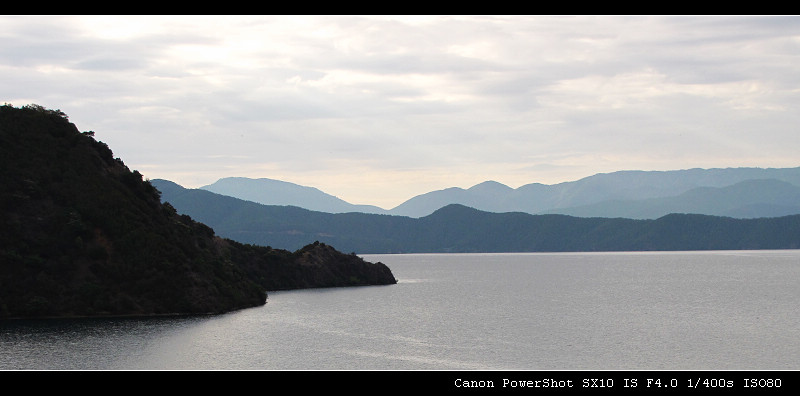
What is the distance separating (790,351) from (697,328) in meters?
23.2

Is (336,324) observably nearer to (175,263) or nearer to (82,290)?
(175,263)

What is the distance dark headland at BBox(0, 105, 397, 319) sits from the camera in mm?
115750

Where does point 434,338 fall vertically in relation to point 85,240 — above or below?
below

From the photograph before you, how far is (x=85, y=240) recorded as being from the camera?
123 meters

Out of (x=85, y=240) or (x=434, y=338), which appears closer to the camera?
(x=434, y=338)

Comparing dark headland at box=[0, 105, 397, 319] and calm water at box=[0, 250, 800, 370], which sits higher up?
dark headland at box=[0, 105, 397, 319]

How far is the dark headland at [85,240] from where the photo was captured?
4557 inches

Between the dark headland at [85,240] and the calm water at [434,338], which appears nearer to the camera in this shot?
the calm water at [434,338]

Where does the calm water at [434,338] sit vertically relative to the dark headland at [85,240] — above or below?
below
